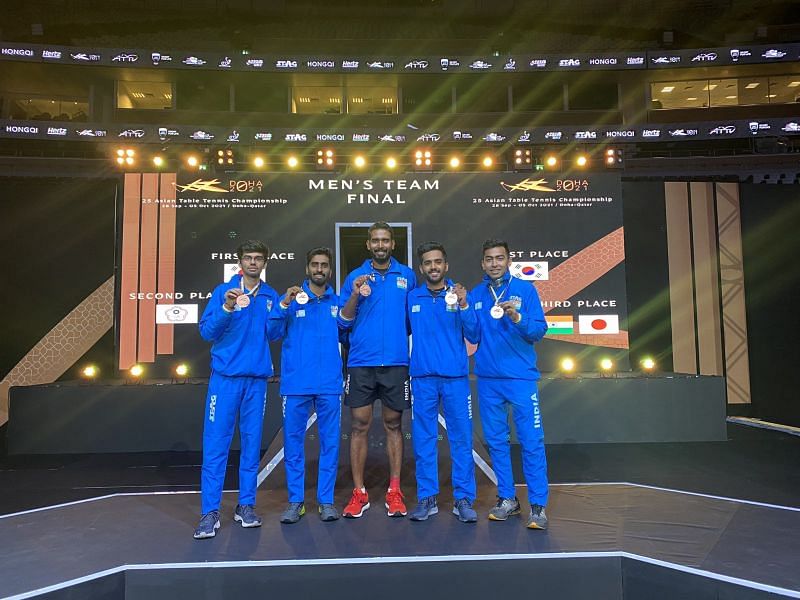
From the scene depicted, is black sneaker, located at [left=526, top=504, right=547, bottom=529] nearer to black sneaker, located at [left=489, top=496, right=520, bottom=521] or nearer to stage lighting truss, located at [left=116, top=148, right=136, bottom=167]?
black sneaker, located at [left=489, top=496, right=520, bottom=521]

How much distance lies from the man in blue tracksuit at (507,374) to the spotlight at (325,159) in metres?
5.29

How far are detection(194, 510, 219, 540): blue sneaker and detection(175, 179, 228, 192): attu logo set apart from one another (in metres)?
5.91

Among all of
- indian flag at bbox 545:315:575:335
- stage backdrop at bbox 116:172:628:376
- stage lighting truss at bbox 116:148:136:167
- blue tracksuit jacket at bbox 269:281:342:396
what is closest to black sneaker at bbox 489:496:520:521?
blue tracksuit jacket at bbox 269:281:342:396

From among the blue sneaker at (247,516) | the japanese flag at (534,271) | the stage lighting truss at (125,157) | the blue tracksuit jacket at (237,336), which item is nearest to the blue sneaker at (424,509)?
the blue sneaker at (247,516)

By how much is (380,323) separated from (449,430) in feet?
2.55

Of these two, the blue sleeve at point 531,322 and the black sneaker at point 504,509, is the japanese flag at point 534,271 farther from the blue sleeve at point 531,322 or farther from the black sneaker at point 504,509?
the black sneaker at point 504,509

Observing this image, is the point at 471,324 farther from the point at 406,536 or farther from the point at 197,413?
the point at 197,413

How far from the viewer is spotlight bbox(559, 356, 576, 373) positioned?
7.59 meters

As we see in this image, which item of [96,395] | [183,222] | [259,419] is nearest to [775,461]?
[259,419]

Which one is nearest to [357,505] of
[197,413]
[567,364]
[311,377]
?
[311,377]

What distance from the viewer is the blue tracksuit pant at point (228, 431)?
9.32 ft

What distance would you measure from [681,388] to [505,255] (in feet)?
13.6

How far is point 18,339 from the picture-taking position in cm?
892

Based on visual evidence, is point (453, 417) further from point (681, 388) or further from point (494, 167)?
point (494, 167)
